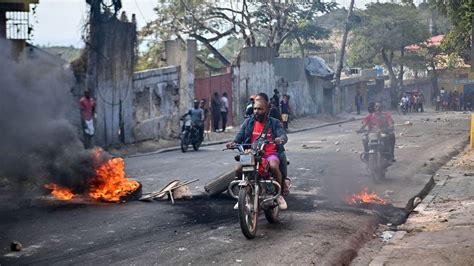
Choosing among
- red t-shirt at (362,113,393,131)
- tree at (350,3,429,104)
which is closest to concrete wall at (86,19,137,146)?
red t-shirt at (362,113,393,131)

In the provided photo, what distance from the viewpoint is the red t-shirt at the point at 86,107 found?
64.1 ft

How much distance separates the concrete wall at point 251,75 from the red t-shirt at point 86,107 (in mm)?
15095

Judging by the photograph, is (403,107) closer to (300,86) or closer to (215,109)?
(300,86)

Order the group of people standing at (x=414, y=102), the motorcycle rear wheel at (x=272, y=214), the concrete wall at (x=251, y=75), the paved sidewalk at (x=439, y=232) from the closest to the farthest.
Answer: the paved sidewalk at (x=439, y=232) → the motorcycle rear wheel at (x=272, y=214) → the concrete wall at (x=251, y=75) → the group of people standing at (x=414, y=102)

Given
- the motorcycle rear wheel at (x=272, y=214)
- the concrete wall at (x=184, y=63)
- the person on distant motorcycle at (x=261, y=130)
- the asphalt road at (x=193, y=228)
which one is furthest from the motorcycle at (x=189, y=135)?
the motorcycle rear wheel at (x=272, y=214)

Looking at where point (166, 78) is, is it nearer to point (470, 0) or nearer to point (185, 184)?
point (470, 0)

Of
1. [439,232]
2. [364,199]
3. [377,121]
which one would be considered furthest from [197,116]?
[439,232]

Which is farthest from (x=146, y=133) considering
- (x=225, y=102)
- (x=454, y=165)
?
(x=454, y=165)

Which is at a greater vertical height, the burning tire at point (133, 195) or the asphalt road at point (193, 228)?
the burning tire at point (133, 195)

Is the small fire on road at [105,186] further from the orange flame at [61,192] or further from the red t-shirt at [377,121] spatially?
the red t-shirt at [377,121]

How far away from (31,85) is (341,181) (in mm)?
6059

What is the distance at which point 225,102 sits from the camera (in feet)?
98.6

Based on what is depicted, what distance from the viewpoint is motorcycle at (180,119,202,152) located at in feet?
68.3

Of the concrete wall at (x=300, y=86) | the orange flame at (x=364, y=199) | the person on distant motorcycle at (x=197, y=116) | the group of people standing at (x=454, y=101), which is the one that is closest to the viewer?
the orange flame at (x=364, y=199)
